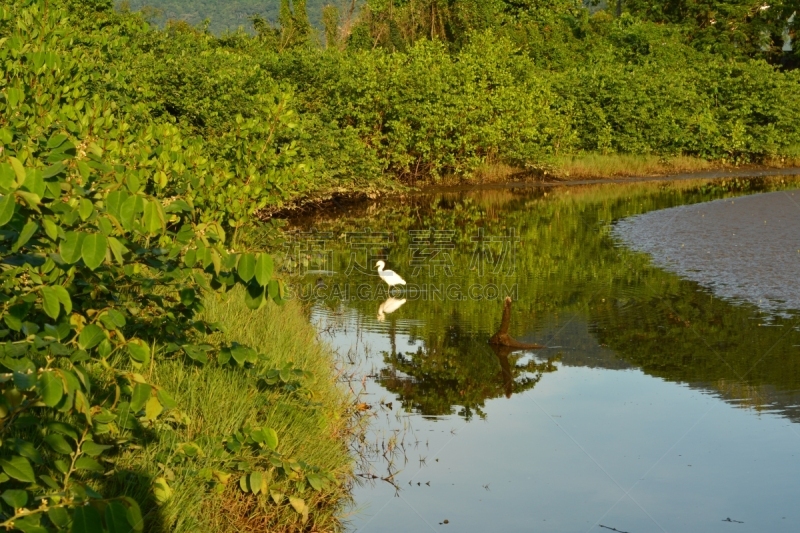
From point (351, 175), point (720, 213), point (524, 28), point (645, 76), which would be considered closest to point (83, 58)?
point (351, 175)

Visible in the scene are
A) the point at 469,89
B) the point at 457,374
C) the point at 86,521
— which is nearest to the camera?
the point at 86,521

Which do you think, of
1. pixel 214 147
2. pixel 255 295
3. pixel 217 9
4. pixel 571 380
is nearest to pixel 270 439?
pixel 255 295

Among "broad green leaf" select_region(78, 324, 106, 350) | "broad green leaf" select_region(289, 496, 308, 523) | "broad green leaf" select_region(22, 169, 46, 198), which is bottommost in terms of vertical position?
"broad green leaf" select_region(289, 496, 308, 523)

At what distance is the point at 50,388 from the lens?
3.42 m

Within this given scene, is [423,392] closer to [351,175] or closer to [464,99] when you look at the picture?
[351,175]

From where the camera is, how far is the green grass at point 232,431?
222 inches

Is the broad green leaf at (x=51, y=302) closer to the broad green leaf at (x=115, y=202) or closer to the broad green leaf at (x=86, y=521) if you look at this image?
the broad green leaf at (x=115, y=202)

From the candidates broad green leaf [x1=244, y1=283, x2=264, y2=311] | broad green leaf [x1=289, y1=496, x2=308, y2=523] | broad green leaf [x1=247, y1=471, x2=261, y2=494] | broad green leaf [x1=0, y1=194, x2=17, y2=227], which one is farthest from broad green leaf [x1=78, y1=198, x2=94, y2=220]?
broad green leaf [x1=289, y1=496, x2=308, y2=523]

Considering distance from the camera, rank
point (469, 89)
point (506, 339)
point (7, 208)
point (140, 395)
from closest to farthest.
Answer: point (7, 208)
point (140, 395)
point (506, 339)
point (469, 89)

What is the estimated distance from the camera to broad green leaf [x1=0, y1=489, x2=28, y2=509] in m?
3.61

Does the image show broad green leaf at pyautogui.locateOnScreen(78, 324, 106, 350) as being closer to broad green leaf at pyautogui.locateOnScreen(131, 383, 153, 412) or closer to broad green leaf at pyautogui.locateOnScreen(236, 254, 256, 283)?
broad green leaf at pyautogui.locateOnScreen(131, 383, 153, 412)

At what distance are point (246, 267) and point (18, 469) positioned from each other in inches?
42.6

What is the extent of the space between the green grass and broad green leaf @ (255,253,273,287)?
6.04 ft

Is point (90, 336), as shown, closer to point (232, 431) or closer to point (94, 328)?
point (94, 328)
